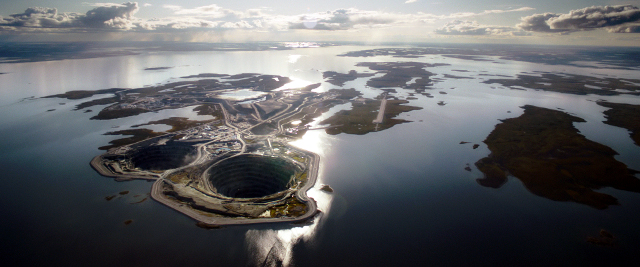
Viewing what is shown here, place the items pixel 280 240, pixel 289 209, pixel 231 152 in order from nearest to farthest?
pixel 280 240, pixel 289 209, pixel 231 152

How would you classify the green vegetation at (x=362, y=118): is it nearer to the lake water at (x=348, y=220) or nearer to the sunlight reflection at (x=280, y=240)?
the lake water at (x=348, y=220)

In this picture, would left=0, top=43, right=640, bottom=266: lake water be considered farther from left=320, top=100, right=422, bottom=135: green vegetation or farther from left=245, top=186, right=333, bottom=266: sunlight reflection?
left=320, top=100, right=422, bottom=135: green vegetation

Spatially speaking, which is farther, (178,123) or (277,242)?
(178,123)

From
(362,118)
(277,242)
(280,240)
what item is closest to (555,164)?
(362,118)

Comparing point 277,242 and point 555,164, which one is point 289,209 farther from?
point 555,164

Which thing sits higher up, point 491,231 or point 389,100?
point 389,100

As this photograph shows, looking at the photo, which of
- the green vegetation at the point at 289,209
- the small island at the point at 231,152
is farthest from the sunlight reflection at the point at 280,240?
the green vegetation at the point at 289,209

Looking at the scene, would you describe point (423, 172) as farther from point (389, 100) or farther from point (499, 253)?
point (389, 100)

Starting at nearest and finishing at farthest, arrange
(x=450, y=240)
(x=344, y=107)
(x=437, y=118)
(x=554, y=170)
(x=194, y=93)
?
(x=450, y=240)
(x=554, y=170)
(x=437, y=118)
(x=344, y=107)
(x=194, y=93)

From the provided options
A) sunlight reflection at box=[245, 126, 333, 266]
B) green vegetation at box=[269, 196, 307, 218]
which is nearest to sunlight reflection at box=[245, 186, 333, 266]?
sunlight reflection at box=[245, 126, 333, 266]

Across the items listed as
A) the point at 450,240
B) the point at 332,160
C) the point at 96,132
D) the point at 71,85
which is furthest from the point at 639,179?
the point at 71,85

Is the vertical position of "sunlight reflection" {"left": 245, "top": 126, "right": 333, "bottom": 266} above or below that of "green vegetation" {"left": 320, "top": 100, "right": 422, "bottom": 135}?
below
